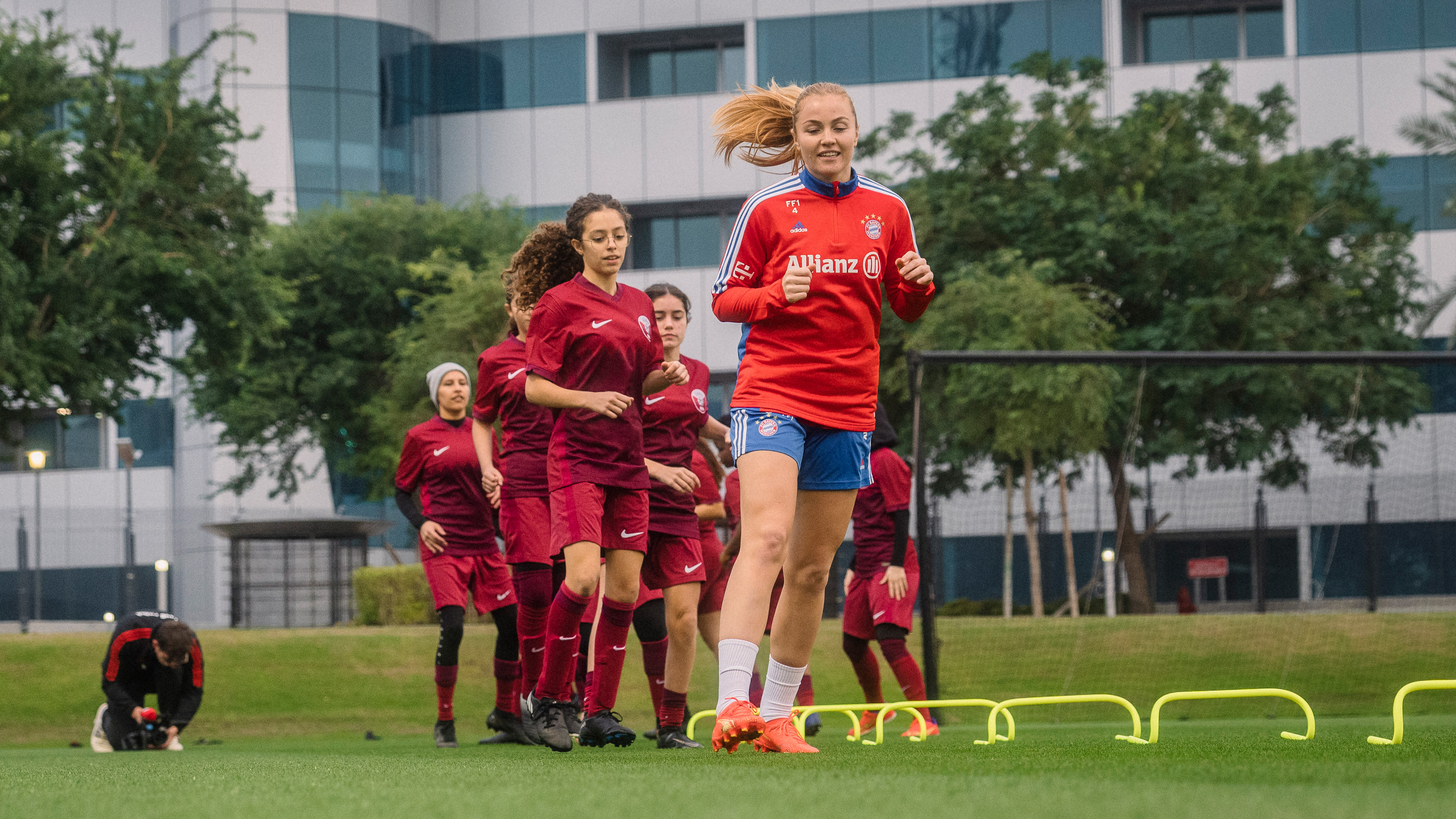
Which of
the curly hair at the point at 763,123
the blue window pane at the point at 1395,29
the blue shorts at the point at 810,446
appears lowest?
the blue shorts at the point at 810,446

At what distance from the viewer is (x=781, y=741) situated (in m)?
4.70

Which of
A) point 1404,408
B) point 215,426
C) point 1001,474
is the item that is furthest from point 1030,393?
point 215,426

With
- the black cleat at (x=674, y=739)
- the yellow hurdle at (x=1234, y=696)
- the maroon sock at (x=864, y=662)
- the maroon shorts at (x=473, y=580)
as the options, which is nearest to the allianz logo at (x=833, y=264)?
the yellow hurdle at (x=1234, y=696)

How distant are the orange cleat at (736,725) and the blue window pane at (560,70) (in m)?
33.5

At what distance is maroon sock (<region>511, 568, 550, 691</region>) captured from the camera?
22.9 ft

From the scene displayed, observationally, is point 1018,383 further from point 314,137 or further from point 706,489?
point 314,137

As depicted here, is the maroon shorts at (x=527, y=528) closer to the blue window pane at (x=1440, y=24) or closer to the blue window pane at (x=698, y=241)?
the blue window pane at (x=698, y=241)

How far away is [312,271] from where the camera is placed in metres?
31.4

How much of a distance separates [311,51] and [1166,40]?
2135 centimetres

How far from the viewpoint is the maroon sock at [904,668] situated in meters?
8.77

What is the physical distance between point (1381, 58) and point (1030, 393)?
19.0 meters

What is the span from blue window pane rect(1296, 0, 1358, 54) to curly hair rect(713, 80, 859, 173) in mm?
31866

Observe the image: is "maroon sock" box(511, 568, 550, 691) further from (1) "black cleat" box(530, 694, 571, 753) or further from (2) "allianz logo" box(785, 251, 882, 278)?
(2) "allianz logo" box(785, 251, 882, 278)

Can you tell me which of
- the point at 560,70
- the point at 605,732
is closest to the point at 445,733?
the point at 605,732
